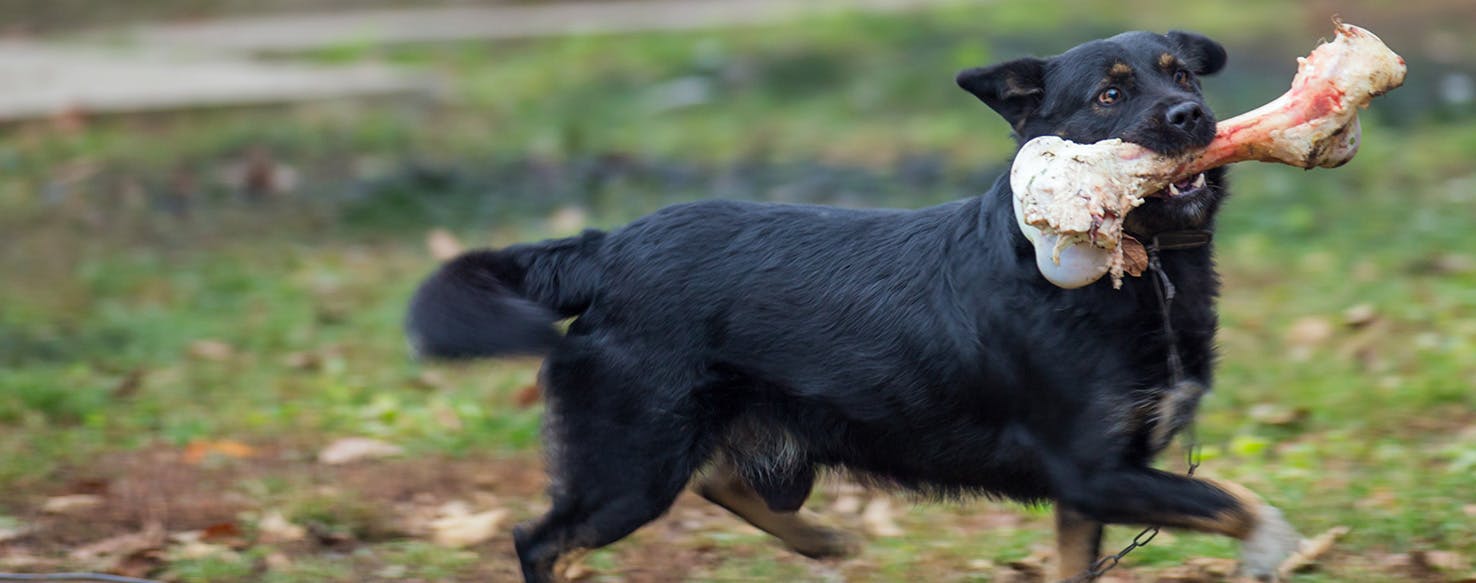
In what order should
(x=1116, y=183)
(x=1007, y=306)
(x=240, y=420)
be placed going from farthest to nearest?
(x=240, y=420)
(x=1007, y=306)
(x=1116, y=183)

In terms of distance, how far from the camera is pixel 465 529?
5.32 metres

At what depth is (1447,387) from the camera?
604 centimetres

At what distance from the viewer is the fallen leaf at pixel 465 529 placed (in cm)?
529

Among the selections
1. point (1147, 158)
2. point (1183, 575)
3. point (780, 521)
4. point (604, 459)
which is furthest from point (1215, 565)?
point (604, 459)

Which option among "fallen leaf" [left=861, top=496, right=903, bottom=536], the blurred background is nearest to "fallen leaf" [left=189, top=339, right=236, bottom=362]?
the blurred background

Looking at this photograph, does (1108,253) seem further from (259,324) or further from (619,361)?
(259,324)

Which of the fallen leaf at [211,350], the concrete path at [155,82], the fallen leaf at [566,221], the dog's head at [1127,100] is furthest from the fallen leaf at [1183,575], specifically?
the concrete path at [155,82]

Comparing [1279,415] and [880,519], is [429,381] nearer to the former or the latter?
[880,519]

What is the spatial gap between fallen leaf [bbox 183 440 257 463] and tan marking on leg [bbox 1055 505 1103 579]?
322cm

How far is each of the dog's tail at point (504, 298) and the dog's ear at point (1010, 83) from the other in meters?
1.18

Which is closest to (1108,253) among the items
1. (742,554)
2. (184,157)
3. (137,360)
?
(742,554)

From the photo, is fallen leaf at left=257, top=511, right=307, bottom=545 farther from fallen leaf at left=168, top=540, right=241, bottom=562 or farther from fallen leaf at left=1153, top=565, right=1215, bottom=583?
fallen leaf at left=1153, top=565, right=1215, bottom=583

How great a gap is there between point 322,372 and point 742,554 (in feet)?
9.29

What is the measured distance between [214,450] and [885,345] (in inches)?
119
